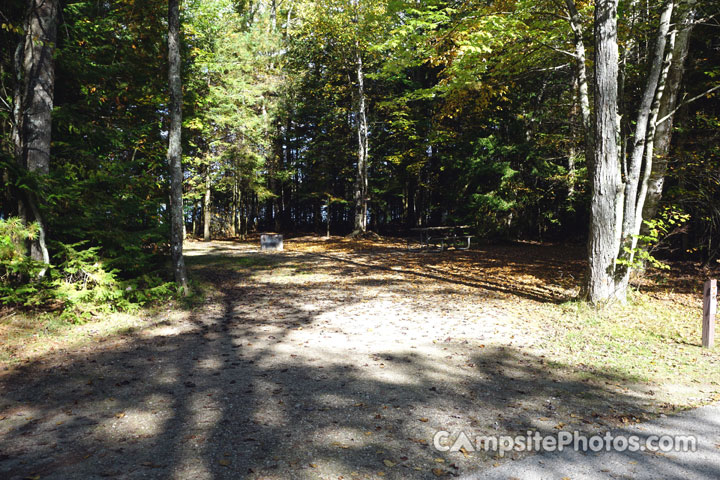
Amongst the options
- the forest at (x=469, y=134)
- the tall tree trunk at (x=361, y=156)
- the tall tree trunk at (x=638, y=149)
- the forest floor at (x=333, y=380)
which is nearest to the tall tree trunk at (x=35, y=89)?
the forest at (x=469, y=134)

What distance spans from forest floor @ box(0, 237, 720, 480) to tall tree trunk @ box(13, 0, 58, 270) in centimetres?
312

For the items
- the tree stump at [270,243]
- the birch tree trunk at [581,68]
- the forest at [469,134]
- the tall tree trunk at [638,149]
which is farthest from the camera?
the tree stump at [270,243]

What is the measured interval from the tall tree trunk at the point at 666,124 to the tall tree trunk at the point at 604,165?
2.35 meters

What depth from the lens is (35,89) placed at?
7.39 meters

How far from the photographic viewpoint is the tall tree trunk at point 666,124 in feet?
28.9

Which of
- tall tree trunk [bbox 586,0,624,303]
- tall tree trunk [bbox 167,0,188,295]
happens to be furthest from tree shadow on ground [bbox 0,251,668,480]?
tall tree trunk [bbox 586,0,624,303]

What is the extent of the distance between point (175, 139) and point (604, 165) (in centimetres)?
895

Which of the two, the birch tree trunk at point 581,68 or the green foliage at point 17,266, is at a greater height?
the birch tree trunk at point 581,68

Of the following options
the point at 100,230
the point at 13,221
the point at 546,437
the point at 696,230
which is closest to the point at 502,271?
the point at 696,230

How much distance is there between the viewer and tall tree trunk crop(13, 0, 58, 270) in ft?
24.0

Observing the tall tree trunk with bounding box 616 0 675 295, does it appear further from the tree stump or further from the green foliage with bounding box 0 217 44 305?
the tree stump

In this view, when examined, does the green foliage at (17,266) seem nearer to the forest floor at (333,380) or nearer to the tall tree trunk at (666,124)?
the forest floor at (333,380)

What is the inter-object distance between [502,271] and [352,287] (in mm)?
4947

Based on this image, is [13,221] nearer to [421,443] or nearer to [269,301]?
[269,301]
